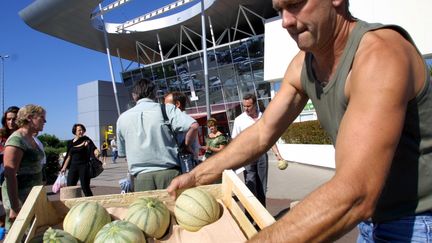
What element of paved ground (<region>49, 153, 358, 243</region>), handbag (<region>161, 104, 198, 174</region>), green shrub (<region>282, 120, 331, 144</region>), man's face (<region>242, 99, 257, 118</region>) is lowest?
paved ground (<region>49, 153, 358, 243</region>)

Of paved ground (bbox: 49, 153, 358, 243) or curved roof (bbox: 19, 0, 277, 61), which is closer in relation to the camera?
paved ground (bbox: 49, 153, 358, 243)

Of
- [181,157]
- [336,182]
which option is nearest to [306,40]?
[336,182]

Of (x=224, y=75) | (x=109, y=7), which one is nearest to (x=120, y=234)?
(x=109, y=7)

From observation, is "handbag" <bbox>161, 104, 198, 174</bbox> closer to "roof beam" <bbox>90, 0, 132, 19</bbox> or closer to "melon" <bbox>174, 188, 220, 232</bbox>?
"melon" <bbox>174, 188, 220, 232</bbox>

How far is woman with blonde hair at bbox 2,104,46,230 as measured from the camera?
4246 millimetres

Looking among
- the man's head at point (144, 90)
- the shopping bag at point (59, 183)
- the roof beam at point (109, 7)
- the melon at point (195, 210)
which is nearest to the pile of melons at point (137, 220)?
the melon at point (195, 210)

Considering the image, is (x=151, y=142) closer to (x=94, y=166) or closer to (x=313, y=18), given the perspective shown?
(x=313, y=18)

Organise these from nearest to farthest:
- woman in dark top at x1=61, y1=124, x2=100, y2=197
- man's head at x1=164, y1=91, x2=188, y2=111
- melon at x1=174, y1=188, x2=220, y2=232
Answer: melon at x1=174, y1=188, x2=220, y2=232
man's head at x1=164, y1=91, x2=188, y2=111
woman in dark top at x1=61, y1=124, x2=100, y2=197

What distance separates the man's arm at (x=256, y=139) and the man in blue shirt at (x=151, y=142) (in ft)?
6.71

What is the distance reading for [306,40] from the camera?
5.41 ft

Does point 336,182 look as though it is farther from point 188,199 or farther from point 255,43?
point 255,43

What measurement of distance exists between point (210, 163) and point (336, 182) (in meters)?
1.28

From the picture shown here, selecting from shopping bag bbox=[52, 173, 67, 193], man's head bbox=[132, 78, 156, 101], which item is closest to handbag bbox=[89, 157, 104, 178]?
shopping bag bbox=[52, 173, 67, 193]

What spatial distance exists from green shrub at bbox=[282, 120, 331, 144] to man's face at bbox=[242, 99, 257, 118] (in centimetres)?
693
